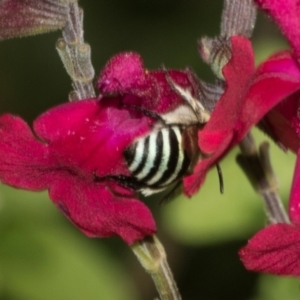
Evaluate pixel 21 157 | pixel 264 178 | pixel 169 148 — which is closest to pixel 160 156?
pixel 169 148

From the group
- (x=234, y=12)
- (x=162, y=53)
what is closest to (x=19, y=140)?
(x=234, y=12)

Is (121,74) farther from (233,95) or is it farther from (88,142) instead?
(233,95)

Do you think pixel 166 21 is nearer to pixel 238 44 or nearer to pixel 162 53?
pixel 162 53

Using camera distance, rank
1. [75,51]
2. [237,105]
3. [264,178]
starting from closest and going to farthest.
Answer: [237,105] < [75,51] < [264,178]

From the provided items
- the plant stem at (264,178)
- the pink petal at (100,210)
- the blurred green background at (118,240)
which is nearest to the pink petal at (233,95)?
the pink petal at (100,210)

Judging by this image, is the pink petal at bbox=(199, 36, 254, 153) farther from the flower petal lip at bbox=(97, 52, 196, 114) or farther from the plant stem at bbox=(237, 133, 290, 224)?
the plant stem at bbox=(237, 133, 290, 224)

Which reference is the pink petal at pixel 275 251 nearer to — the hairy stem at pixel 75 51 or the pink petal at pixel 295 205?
the pink petal at pixel 295 205
